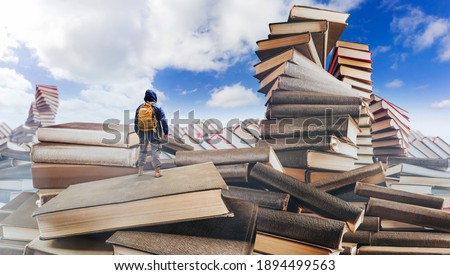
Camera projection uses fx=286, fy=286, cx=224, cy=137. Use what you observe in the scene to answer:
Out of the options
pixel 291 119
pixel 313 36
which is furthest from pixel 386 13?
pixel 291 119

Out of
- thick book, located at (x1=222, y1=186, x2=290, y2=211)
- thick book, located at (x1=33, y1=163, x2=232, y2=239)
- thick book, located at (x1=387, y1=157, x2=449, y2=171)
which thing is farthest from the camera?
thick book, located at (x1=387, y1=157, x2=449, y2=171)

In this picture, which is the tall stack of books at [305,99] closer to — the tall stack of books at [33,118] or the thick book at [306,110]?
the thick book at [306,110]

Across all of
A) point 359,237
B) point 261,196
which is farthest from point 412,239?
point 261,196

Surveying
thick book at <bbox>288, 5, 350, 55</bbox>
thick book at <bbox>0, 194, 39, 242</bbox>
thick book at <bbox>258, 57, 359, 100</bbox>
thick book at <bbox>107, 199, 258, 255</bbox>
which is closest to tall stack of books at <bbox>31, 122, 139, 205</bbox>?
thick book at <bbox>0, 194, 39, 242</bbox>

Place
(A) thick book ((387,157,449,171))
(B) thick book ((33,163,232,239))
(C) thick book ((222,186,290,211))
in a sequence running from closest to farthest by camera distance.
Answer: (B) thick book ((33,163,232,239))
(C) thick book ((222,186,290,211))
(A) thick book ((387,157,449,171))

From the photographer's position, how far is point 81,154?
96 centimetres

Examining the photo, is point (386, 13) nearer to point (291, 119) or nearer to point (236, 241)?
point (291, 119)

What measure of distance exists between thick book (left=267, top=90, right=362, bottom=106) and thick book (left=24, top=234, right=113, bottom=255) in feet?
2.42

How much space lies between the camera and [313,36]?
1074 millimetres

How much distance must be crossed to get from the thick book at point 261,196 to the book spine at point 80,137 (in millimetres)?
393

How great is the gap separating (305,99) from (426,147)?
2.09 feet

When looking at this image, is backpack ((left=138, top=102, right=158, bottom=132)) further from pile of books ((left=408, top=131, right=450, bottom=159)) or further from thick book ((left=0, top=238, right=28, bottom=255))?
pile of books ((left=408, top=131, right=450, bottom=159))

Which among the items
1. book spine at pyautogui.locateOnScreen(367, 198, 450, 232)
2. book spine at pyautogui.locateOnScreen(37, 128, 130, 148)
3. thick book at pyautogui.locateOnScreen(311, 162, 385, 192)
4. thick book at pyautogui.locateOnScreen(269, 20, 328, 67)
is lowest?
book spine at pyautogui.locateOnScreen(367, 198, 450, 232)

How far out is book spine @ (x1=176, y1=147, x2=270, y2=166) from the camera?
0.94 meters
